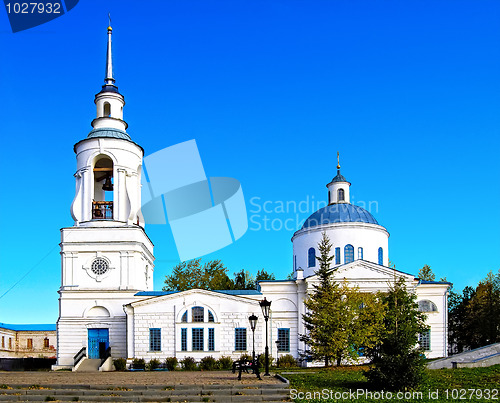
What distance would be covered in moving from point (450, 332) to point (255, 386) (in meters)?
41.9

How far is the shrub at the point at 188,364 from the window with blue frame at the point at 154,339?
198cm

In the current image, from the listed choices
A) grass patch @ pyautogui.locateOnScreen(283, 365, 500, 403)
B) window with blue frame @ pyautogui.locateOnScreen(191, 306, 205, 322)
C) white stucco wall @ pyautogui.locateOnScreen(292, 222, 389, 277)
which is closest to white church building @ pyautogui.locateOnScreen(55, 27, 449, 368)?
window with blue frame @ pyautogui.locateOnScreen(191, 306, 205, 322)

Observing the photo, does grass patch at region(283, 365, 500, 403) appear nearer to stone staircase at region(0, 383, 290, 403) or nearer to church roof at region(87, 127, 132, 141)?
stone staircase at region(0, 383, 290, 403)

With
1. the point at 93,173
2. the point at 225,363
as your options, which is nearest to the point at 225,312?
the point at 225,363

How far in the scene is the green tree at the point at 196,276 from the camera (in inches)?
2378

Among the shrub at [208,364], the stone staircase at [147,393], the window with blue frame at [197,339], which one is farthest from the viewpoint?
the window with blue frame at [197,339]

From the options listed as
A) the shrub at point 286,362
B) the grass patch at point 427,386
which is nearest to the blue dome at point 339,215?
the shrub at point 286,362

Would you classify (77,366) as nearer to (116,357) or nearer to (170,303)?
(116,357)

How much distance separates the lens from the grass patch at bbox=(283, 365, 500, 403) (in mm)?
19047

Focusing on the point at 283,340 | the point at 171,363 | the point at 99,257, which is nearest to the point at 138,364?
the point at 171,363

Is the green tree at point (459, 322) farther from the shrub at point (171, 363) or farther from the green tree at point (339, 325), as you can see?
the shrub at point (171, 363)

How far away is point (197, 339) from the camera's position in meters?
38.2

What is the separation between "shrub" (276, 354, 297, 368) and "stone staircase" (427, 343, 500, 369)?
11.2 m

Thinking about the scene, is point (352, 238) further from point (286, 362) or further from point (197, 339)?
point (197, 339)
